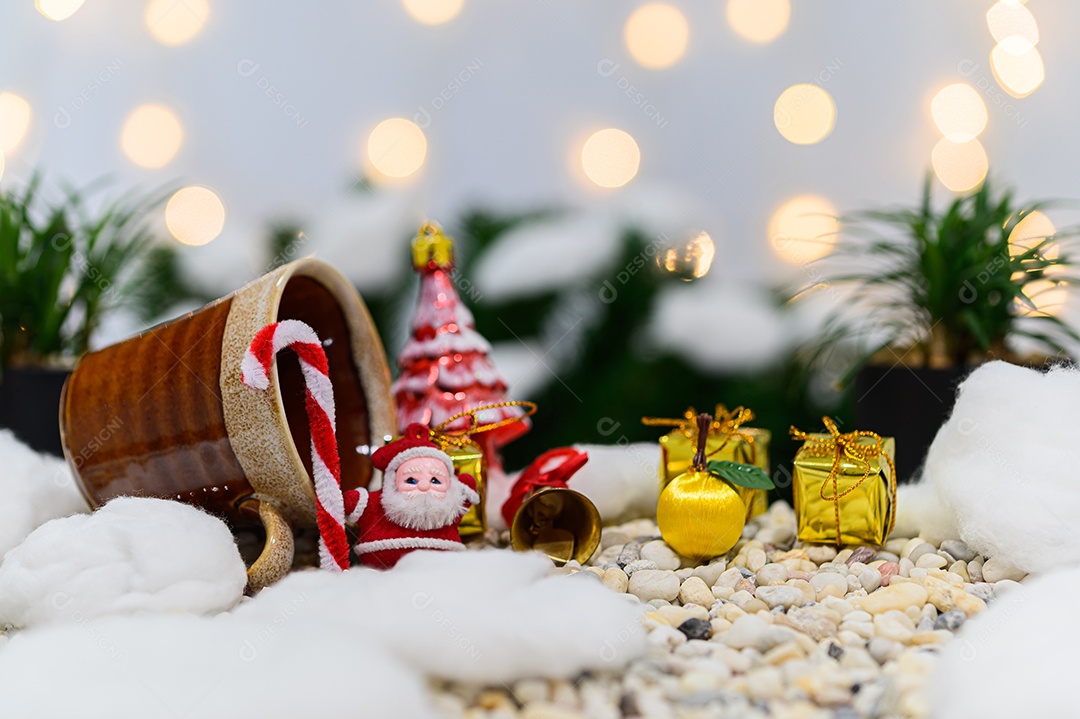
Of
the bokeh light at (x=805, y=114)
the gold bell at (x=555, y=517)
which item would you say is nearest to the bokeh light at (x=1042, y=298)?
the bokeh light at (x=805, y=114)

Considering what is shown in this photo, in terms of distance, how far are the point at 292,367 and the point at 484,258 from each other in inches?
24.8

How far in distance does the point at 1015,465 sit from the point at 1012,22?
103 centimetres

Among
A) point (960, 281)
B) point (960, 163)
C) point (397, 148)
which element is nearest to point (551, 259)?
point (397, 148)

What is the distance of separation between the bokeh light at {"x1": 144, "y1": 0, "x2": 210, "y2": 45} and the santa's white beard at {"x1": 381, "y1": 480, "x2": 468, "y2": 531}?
1.37 m

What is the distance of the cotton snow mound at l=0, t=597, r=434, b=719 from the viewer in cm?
56

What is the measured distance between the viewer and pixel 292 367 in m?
1.11

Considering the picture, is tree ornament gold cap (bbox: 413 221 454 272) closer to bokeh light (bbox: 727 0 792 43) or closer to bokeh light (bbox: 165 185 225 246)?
bokeh light (bbox: 165 185 225 246)

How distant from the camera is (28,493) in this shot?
3.31 feet

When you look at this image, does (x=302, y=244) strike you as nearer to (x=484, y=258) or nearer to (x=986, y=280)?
(x=484, y=258)

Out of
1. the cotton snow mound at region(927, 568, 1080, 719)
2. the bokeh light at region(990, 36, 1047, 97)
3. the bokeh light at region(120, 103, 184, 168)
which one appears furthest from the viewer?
the bokeh light at region(120, 103, 184, 168)

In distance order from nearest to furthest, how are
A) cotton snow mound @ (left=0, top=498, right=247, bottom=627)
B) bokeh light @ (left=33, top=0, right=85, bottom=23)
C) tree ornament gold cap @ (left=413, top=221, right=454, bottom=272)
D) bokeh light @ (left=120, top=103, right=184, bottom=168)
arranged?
cotton snow mound @ (left=0, top=498, right=247, bottom=627)
tree ornament gold cap @ (left=413, top=221, right=454, bottom=272)
bokeh light @ (left=33, top=0, right=85, bottom=23)
bokeh light @ (left=120, top=103, right=184, bottom=168)

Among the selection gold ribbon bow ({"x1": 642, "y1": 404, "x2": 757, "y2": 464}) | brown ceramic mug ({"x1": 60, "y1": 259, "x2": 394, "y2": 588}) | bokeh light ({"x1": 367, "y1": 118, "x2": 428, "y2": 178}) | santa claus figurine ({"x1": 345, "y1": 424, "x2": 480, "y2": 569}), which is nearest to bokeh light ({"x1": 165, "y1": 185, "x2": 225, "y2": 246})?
bokeh light ({"x1": 367, "y1": 118, "x2": 428, "y2": 178})

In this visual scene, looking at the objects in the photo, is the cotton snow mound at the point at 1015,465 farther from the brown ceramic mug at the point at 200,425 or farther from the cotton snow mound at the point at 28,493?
the cotton snow mound at the point at 28,493

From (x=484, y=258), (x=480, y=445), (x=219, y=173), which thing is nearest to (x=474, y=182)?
(x=484, y=258)
